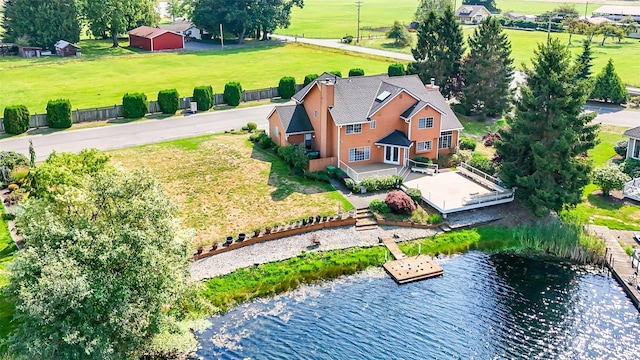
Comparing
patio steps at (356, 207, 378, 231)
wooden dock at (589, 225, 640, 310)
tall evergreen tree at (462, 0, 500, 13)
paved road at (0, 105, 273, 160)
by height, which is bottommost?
wooden dock at (589, 225, 640, 310)

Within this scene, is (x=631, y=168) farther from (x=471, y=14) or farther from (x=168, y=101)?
(x=471, y=14)

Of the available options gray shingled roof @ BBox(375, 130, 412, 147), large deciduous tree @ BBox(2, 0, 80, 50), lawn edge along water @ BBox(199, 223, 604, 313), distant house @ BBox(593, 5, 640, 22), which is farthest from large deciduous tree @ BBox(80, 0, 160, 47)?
distant house @ BBox(593, 5, 640, 22)

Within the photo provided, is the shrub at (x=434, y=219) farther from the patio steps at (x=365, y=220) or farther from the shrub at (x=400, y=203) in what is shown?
the patio steps at (x=365, y=220)

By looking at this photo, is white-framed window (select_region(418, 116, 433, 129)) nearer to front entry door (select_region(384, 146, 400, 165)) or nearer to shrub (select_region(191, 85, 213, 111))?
front entry door (select_region(384, 146, 400, 165))

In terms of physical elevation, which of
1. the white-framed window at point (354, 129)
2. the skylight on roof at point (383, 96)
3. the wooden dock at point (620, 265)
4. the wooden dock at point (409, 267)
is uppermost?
the skylight on roof at point (383, 96)

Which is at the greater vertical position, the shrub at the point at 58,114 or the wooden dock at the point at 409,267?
the shrub at the point at 58,114

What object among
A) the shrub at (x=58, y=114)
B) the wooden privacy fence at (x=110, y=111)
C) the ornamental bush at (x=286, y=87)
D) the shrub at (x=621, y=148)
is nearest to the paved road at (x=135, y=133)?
the shrub at (x=58, y=114)

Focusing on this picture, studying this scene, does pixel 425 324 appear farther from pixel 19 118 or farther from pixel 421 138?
pixel 19 118
